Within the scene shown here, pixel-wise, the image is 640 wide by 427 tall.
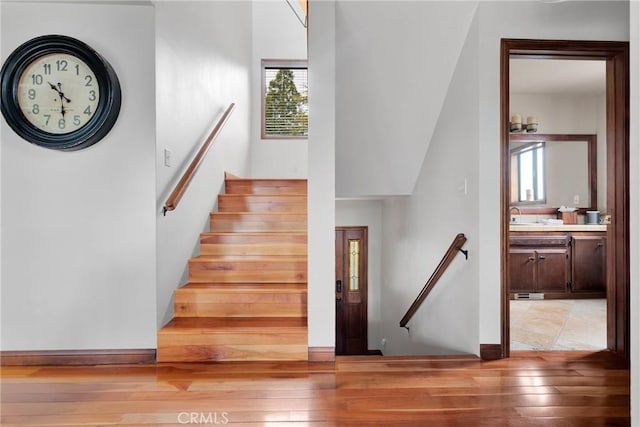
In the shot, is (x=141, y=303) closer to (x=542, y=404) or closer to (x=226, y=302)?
(x=226, y=302)

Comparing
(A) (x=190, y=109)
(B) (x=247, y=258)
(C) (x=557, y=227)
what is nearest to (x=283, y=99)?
(A) (x=190, y=109)

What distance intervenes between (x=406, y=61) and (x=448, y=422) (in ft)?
7.84

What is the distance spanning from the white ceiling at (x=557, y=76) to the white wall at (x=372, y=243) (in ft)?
7.52

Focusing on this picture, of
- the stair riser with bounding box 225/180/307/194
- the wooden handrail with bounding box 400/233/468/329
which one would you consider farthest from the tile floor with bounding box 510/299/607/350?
the stair riser with bounding box 225/180/307/194

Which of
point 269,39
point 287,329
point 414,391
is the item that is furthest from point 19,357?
point 269,39

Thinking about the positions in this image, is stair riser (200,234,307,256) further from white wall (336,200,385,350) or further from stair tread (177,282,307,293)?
white wall (336,200,385,350)

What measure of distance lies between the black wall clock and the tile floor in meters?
3.43

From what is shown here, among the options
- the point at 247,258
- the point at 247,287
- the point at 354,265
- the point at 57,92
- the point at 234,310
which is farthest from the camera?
the point at 354,265

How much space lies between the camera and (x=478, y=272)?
2.61 meters

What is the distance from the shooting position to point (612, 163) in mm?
2703

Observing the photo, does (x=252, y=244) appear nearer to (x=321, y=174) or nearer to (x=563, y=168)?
(x=321, y=174)

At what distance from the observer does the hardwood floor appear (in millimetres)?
1852

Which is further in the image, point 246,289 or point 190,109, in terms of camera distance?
point 190,109

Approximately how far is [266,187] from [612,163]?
10.3 feet
